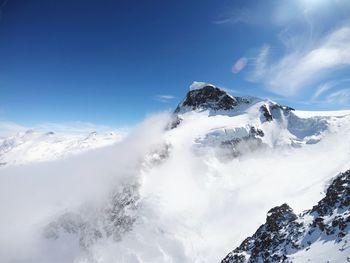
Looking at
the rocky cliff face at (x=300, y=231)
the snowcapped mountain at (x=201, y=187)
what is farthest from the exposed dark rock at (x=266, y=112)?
the rocky cliff face at (x=300, y=231)

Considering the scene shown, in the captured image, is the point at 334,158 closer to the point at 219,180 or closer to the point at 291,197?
the point at 291,197

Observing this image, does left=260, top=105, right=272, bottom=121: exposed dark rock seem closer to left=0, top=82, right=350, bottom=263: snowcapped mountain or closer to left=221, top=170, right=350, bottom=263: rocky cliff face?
left=0, top=82, right=350, bottom=263: snowcapped mountain

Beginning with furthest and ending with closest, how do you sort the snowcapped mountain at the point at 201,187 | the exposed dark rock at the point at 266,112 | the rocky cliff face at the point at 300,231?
the exposed dark rock at the point at 266,112 → the snowcapped mountain at the point at 201,187 → the rocky cliff face at the point at 300,231

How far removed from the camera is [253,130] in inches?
7082

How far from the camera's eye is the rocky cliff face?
46.5 m

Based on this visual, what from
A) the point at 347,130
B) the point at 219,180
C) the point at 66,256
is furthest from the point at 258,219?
the point at 66,256

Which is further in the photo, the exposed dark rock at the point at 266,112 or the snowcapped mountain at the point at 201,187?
the exposed dark rock at the point at 266,112

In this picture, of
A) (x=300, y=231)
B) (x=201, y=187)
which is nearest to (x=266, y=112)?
(x=201, y=187)

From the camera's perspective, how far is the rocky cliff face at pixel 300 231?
152 feet

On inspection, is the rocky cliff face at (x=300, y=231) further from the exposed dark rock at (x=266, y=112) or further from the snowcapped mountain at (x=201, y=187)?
the exposed dark rock at (x=266, y=112)

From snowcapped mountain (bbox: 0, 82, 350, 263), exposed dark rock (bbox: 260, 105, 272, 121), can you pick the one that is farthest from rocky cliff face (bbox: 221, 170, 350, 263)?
exposed dark rock (bbox: 260, 105, 272, 121)

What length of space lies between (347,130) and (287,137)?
96.9ft

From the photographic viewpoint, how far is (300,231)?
173ft

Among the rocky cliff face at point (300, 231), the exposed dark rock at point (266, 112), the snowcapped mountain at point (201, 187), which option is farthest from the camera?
the exposed dark rock at point (266, 112)
